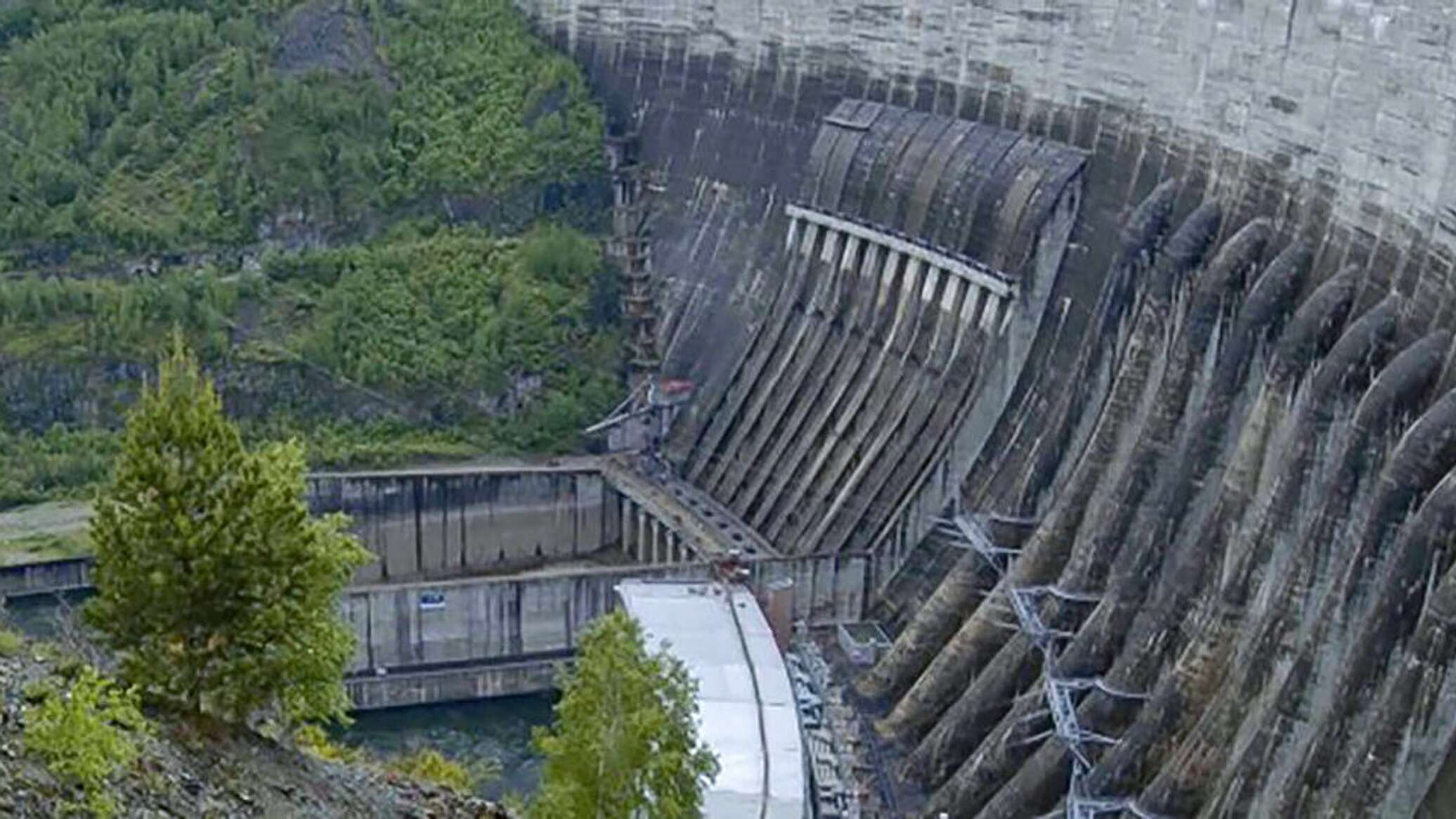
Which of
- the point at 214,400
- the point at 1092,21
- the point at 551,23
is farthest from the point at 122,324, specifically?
the point at 214,400

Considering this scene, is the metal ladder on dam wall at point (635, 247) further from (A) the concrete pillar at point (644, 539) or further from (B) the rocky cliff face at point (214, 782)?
(B) the rocky cliff face at point (214, 782)

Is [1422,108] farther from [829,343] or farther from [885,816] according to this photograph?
[829,343]

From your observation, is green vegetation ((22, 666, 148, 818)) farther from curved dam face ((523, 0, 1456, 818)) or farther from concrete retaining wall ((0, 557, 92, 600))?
concrete retaining wall ((0, 557, 92, 600))

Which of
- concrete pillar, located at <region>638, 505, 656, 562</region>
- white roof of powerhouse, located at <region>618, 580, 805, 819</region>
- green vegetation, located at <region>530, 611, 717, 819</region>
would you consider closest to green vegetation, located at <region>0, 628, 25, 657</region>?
green vegetation, located at <region>530, 611, 717, 819</region>

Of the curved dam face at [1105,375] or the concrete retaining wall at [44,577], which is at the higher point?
the curved dam face at [1105,375]

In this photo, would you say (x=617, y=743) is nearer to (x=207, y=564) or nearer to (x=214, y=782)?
(x=214, y=782)

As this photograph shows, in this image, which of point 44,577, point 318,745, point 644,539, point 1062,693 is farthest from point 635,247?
point 318,745

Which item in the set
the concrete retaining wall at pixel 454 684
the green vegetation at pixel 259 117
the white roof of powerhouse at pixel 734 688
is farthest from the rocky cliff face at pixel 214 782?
the green vegetation at pixel 259 117
